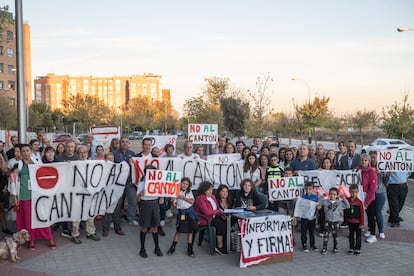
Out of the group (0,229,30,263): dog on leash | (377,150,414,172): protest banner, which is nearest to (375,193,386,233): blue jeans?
(377,150,414,172): protest banner

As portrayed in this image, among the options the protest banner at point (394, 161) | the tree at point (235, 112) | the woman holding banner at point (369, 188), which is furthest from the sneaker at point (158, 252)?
the tree at point (235, 112)

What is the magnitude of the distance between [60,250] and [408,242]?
24.1 ft

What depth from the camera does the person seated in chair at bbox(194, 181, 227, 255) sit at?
763cm

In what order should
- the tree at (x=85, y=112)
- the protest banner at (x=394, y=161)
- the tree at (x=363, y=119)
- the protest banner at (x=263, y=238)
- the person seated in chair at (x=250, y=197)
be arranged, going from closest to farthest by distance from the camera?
the protest banner at (x=263, y=238), the person seated in chair at (x=250, y=197), the protest banner at (x=394, y=161), the tree at (x=363, y=119), the tree at (x=85, y=112)

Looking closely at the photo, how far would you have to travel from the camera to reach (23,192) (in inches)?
301

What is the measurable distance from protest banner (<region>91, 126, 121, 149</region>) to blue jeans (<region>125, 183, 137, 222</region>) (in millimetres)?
5685

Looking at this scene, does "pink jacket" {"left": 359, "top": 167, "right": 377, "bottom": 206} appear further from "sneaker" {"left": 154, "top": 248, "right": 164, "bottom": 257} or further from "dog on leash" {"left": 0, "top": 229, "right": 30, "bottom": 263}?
"dog on leash" {"left": 0, "top": 229, "right": 30, "bottom": 263}

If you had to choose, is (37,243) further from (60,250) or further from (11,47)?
(11,47)

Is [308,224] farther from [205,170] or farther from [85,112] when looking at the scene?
[85,112]

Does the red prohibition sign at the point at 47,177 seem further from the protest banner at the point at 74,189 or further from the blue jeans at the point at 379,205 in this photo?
the blue jeans at the point at 379,205

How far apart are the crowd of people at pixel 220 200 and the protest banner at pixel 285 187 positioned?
0.83ft

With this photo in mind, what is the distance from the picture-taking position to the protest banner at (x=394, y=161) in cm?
915

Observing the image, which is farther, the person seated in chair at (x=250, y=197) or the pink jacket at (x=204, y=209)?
the person seated in chair at (x=250, y=197)

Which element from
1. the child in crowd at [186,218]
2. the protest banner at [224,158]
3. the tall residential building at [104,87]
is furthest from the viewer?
the tall residential building at [104,87]
